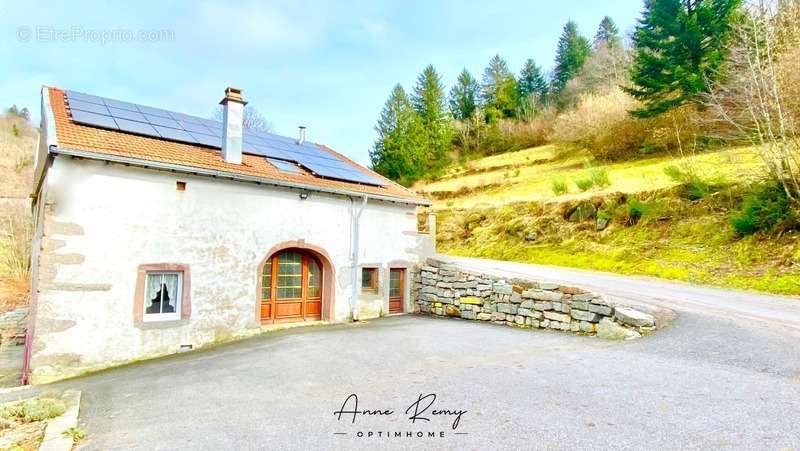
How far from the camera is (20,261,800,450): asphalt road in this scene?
3797 mm

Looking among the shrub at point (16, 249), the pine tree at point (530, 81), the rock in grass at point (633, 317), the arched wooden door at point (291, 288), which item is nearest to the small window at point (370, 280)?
the arched wooden door at point (291, 288)

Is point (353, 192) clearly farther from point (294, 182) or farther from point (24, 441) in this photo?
point (24, 441)

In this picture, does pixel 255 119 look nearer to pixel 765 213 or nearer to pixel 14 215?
pixel 14 215

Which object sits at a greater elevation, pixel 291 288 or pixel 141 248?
pixel 141 248

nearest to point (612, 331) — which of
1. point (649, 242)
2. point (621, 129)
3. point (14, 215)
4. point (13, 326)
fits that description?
point (649, 242)

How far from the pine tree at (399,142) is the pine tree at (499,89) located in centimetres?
1366

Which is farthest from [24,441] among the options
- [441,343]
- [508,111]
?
[508,111]

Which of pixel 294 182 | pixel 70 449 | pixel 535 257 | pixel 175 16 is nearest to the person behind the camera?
pixel 70 449

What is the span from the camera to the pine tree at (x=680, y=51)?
23.2 metres

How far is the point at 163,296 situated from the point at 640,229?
48.1ft

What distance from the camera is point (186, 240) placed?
29.0 ft

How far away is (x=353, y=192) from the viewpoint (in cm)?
1118

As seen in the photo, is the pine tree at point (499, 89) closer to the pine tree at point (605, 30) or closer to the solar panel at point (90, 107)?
the pine tree at point (605, 30)

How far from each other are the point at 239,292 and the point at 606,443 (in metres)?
8.00
